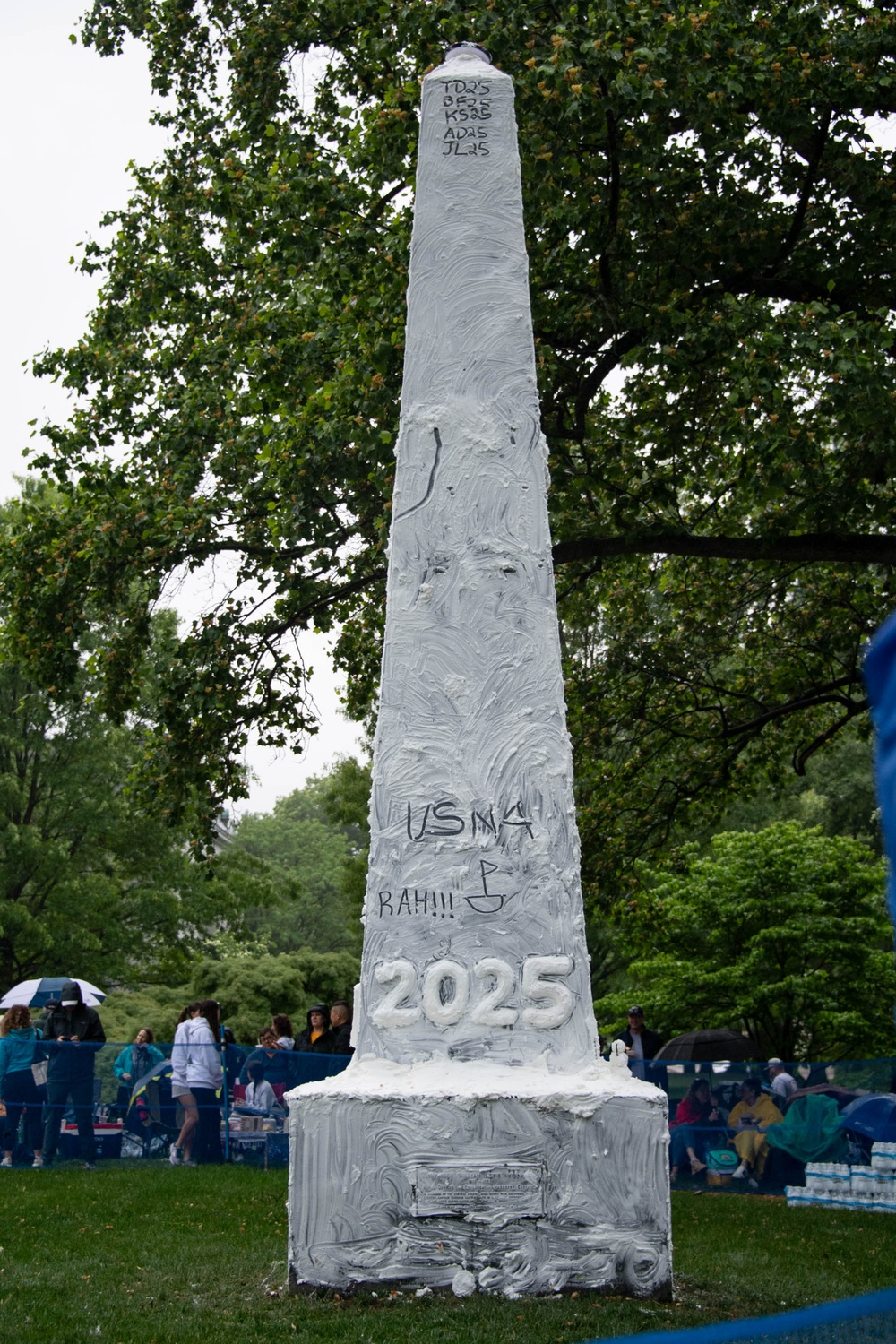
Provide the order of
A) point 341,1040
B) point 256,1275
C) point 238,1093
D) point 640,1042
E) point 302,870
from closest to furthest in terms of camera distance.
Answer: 1. point 256,1275
2. point 341,1040
3. point 238,1093
4. point 640,1042
5. point 302,870

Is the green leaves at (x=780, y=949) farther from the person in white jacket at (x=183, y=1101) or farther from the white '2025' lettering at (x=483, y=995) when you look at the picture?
the white '2025' lettering at (x=483, y=995)

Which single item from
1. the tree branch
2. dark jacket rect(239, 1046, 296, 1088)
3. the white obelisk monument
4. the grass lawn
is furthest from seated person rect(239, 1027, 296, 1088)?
the white obelisk monument

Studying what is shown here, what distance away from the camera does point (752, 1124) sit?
13547mm

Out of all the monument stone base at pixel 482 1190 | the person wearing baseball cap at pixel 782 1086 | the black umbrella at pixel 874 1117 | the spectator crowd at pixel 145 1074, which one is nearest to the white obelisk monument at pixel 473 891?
the monument stone base at pixel 482 1190

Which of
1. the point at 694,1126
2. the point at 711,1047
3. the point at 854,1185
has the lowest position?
the point at 854,1185

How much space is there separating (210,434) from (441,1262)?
10331 millimetres

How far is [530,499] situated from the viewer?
7.70 meters

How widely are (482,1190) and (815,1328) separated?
4.77 m

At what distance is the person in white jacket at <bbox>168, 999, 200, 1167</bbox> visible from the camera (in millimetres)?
13742

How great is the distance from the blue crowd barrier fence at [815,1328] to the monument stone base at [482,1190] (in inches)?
181

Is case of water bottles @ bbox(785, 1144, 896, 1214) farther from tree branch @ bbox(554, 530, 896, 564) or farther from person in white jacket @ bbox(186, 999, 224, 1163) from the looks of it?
person in white jacket @ bbox(186, 999, 224, 1163)

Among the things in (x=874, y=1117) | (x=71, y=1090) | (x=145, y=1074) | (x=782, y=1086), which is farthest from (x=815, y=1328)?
(x=145, y=1074)

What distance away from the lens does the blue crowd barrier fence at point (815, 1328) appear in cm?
176

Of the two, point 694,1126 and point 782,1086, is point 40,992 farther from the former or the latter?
point 782,1086
